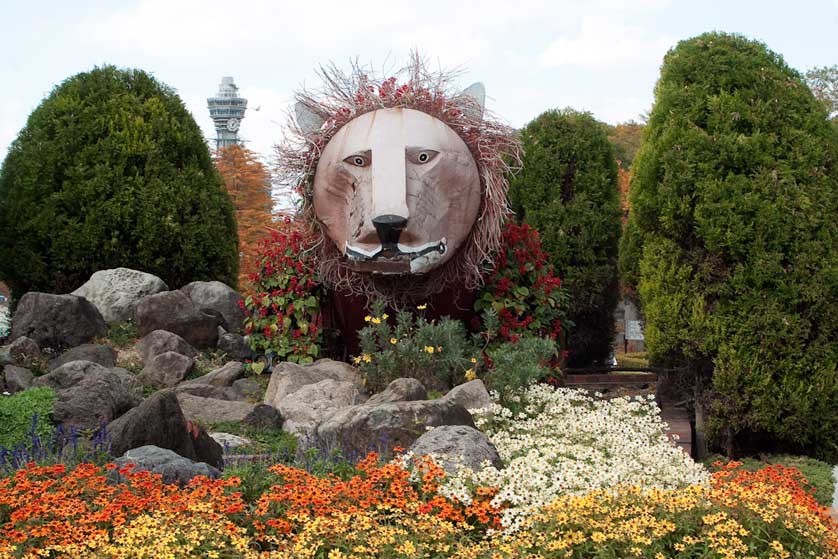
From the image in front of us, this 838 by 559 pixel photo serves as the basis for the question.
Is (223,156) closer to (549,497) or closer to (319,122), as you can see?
(319,122)

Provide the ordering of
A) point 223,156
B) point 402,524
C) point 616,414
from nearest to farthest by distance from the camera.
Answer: point 402,524 < point 616,414 < point 223,156

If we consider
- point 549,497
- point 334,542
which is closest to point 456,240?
point 549,497

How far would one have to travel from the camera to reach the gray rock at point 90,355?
737 centimetres

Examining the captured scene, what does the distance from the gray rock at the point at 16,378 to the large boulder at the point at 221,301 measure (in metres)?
2.09

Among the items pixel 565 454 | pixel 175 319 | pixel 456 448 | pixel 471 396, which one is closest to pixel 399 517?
pixel 456 448

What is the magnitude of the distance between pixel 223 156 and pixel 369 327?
57.0 ft

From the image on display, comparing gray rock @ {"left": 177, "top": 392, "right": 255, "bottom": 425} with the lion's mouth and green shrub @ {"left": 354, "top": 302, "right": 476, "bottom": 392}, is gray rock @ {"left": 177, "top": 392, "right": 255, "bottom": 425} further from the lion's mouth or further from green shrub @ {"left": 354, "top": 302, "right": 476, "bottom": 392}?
the lion's mouth

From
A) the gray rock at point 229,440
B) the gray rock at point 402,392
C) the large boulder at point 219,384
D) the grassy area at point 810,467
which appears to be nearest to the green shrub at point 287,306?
the large boulder at point 219,384

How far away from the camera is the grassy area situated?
6785mm

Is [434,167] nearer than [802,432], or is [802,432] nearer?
[434,167]

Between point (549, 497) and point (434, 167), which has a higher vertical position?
point (434, 167)

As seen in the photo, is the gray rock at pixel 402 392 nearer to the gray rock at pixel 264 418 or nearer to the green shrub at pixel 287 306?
the gray rock at pixel 264 418

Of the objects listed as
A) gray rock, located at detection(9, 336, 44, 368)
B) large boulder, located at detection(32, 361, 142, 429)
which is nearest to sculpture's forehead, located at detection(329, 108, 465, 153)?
large boulder, located at detection(32, 361, 142, 429)

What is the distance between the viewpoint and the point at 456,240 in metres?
7.14
